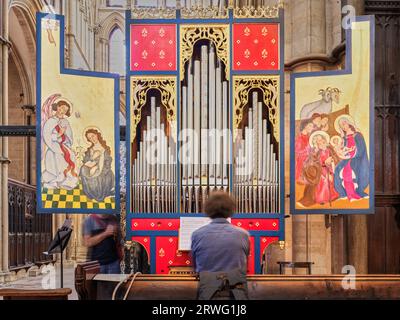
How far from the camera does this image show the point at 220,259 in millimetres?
4281

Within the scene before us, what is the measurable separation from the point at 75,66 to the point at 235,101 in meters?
17.6

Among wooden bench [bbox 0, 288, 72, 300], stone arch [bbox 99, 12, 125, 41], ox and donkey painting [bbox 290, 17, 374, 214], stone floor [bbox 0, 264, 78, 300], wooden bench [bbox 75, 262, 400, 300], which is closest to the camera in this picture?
wooden bench [bbox 0, 288, 72, 300]

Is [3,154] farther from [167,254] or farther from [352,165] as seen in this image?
[352,165]

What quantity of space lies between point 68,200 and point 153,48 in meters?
2.07

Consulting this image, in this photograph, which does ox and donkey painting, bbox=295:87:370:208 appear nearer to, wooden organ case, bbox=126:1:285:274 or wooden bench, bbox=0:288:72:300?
wooden organ case, bbox=126:1:285:274

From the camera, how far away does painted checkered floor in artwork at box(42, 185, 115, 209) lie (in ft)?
24.0

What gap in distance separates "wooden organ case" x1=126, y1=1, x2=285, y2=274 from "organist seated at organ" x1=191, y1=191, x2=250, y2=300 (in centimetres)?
320

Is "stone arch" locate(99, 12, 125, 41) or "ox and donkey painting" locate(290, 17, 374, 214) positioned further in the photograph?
"stone arch" locate(99, 12, 125, 41)

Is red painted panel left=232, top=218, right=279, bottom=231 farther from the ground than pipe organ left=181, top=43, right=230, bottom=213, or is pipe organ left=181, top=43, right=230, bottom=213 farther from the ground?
pipe organ left=181, top=43, right=230, bottom=213

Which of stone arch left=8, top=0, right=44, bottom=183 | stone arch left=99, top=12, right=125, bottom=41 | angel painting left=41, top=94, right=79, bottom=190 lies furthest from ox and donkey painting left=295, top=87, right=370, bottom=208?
stone arch left=99, top=12, right=125, bottom=41

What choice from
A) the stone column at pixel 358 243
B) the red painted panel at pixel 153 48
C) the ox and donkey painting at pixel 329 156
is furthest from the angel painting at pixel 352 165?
the red painted panel at pixel 153 48

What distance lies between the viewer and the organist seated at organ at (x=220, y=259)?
4.25 metres

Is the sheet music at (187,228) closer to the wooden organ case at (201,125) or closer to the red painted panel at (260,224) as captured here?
the wooden organ case at (201,125)
